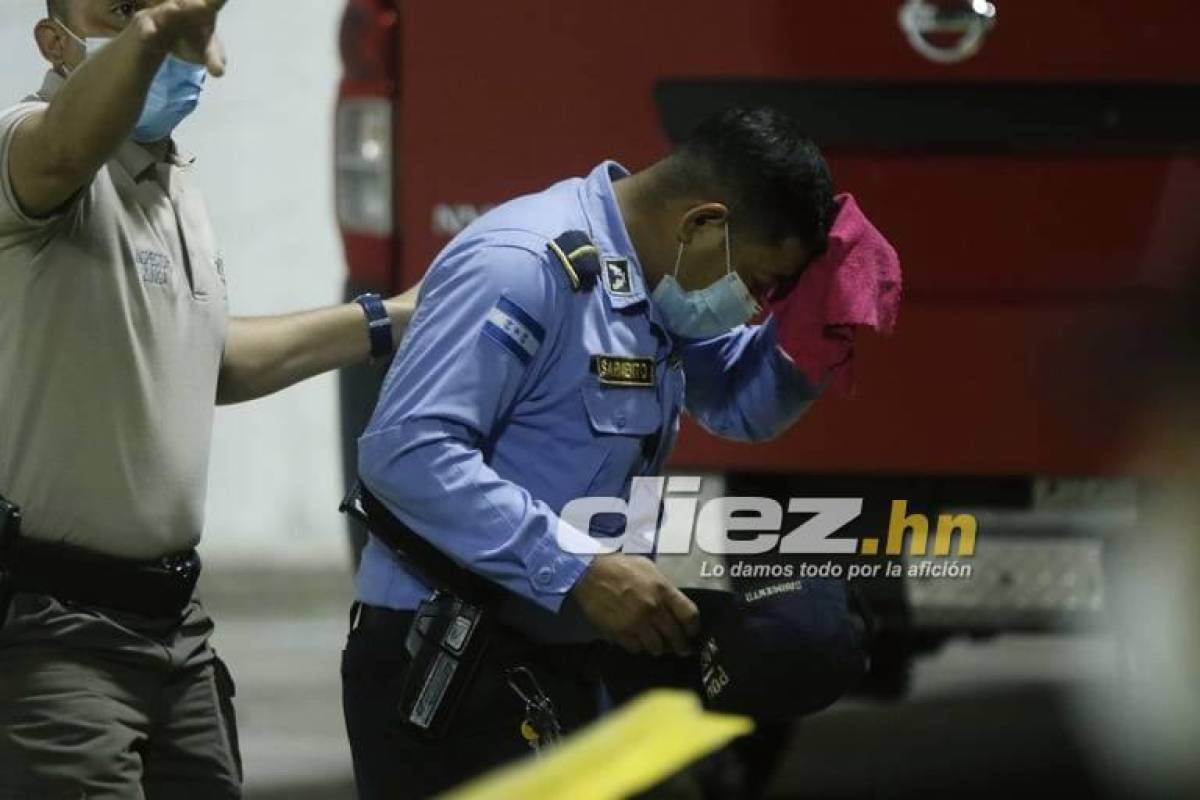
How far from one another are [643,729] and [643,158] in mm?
2762

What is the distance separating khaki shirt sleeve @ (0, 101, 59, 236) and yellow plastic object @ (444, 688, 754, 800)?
4.44 feet

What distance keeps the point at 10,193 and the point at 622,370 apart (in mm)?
751

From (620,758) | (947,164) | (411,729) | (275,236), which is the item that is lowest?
(620,758)

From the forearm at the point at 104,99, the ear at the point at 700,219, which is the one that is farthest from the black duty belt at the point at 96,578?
the ear at the point at 700,219

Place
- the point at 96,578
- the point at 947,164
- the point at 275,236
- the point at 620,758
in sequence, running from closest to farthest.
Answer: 1. the point at 620,758
2. the point at 96,578
3. the point at 947,164
4. the point at 275,236

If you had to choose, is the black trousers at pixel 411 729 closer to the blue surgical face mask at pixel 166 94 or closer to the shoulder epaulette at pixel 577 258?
the shoulder epaulette at pixel 577 258

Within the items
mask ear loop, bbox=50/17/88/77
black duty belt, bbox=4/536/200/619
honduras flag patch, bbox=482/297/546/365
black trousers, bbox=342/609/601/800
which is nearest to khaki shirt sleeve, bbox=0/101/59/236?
mask ear loop, bbox=50/17/88/77

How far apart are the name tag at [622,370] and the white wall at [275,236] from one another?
5.05m

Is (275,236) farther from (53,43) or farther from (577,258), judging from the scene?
(577,258)

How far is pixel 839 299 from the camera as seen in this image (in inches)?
A: 137

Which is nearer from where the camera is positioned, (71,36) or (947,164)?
(71,36)

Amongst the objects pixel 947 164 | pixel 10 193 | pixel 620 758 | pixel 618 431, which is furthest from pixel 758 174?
pixel 620 758

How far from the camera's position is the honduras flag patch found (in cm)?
325

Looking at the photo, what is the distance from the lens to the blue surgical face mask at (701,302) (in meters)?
3.44
